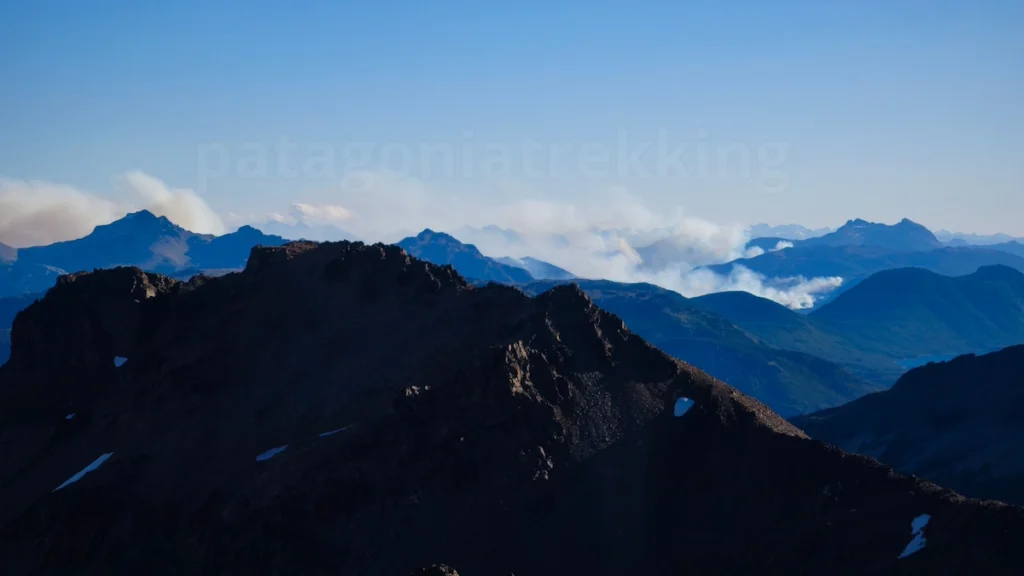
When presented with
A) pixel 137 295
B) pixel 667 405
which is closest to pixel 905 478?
pixel 667 405

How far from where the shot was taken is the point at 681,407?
10625cm

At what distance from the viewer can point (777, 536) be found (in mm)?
88188

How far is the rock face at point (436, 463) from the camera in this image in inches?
3504

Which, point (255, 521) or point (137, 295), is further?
point (137, 295)

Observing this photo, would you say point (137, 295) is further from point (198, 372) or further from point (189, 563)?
point (189, 563)

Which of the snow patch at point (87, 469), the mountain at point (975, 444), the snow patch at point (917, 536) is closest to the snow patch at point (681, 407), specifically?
the snow patch at point (917, 536)

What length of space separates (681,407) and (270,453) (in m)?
41.0

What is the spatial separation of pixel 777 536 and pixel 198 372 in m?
65.8

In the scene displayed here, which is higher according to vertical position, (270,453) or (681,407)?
(270,453)

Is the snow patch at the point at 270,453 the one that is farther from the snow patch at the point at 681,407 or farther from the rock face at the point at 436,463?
the snow patch at the point at 681,407

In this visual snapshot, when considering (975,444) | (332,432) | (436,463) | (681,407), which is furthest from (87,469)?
(975,444)

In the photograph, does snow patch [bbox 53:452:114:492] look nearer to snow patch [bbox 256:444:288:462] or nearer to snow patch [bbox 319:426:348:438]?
snow patch [bbox 256:444:288:462]

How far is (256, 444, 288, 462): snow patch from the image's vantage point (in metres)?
103

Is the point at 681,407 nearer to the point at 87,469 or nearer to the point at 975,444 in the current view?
the point at 87,469
